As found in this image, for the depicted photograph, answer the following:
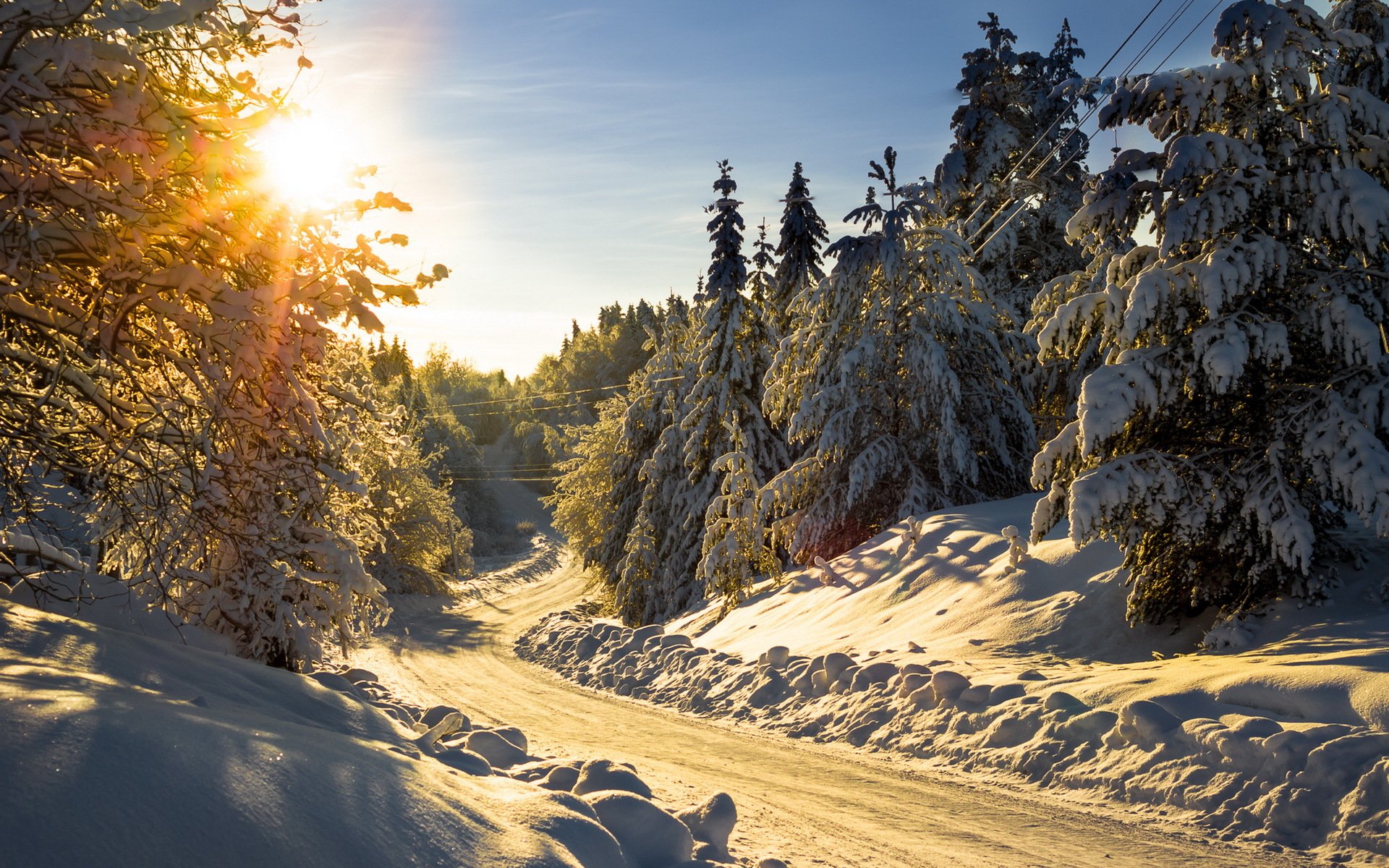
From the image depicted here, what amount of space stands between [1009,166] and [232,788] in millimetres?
32406

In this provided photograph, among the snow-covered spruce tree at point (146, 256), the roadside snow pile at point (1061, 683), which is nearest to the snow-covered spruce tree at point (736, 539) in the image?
the roadside snow pile at point (1061, 683)

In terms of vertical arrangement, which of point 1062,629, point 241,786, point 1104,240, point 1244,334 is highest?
point 1104,240

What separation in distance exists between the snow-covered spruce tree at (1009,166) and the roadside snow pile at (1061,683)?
15685mm

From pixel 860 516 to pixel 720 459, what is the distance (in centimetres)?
339

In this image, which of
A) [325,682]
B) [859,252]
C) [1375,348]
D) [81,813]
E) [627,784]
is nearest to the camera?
[81,813]

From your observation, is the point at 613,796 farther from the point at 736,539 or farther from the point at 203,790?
the point at 736,539

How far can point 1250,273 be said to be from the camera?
9.38 meters

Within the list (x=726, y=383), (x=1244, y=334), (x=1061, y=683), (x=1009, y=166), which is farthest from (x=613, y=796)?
(x=1009, y=166)

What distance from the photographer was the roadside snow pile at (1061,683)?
6.47 m

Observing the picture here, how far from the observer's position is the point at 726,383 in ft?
88.3

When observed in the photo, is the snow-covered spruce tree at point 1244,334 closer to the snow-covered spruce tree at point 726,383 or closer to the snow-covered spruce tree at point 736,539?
the snow-covered spruce tree at point 736,539

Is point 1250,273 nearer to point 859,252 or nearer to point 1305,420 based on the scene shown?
point 1305,420

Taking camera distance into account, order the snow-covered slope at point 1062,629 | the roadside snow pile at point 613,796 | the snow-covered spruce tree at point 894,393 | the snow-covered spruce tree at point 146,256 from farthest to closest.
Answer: the snow-covered spruce tree at point 894,393 < the snow-covered slope at point 1062,629 < the roadside snow pile at point 613,796 < the snow-covered spruce tree at point 146,256

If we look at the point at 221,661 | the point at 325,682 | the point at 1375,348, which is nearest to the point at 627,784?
the point at 221,661
